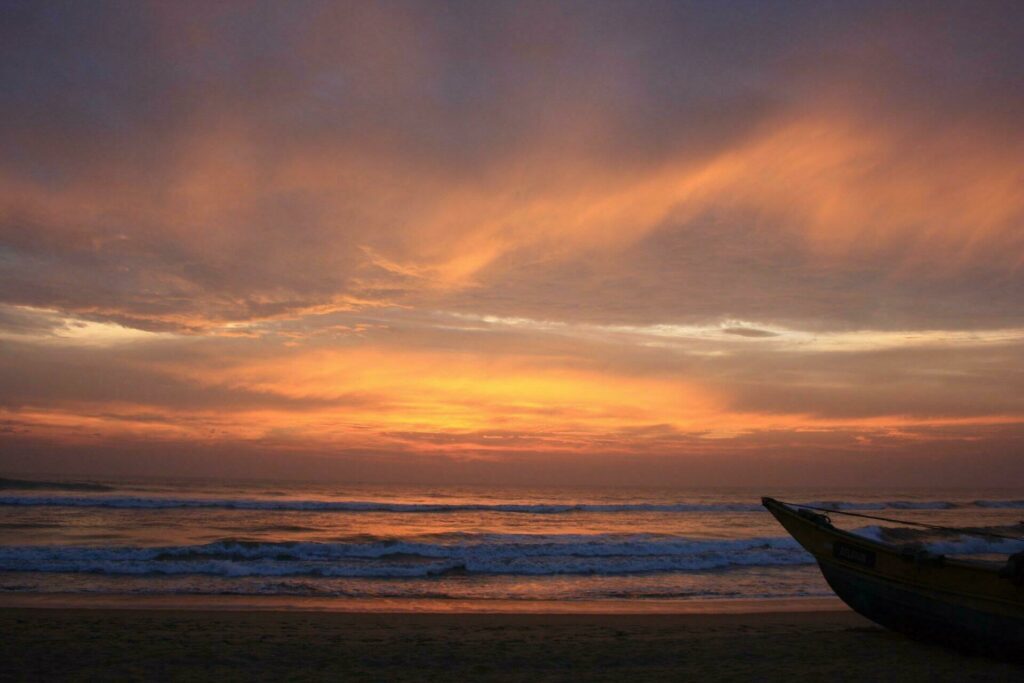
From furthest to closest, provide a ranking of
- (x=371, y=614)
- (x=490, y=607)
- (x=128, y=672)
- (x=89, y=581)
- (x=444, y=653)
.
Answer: (x=89, y=581) → (x=490, y=607) → (x=371, y=614) → (x=444, y=653) → (x=128, y=672)

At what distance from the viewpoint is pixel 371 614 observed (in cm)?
1182

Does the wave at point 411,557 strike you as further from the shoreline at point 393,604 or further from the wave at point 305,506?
the wave at point 305,506

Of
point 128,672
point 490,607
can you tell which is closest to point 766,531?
point 490,607

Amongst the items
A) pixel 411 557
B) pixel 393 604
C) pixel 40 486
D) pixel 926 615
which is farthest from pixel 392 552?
pixel 40 486

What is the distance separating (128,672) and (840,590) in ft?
29.4

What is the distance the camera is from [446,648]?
907cm

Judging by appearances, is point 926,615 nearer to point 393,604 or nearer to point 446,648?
point 446,648

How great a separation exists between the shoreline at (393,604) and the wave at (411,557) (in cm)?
302

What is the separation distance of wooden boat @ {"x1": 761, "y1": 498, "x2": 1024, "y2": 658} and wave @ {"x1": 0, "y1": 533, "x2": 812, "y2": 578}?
872 cm

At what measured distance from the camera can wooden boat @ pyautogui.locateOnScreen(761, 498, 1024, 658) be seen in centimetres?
820

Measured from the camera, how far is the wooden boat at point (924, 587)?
8195 millimetres

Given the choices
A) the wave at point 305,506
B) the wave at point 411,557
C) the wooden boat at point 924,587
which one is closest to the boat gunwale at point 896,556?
the wooden boat at point 924,587

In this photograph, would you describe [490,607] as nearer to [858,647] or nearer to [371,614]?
[371,614]

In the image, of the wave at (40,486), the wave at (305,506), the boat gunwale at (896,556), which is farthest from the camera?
the wave at (40,486)
